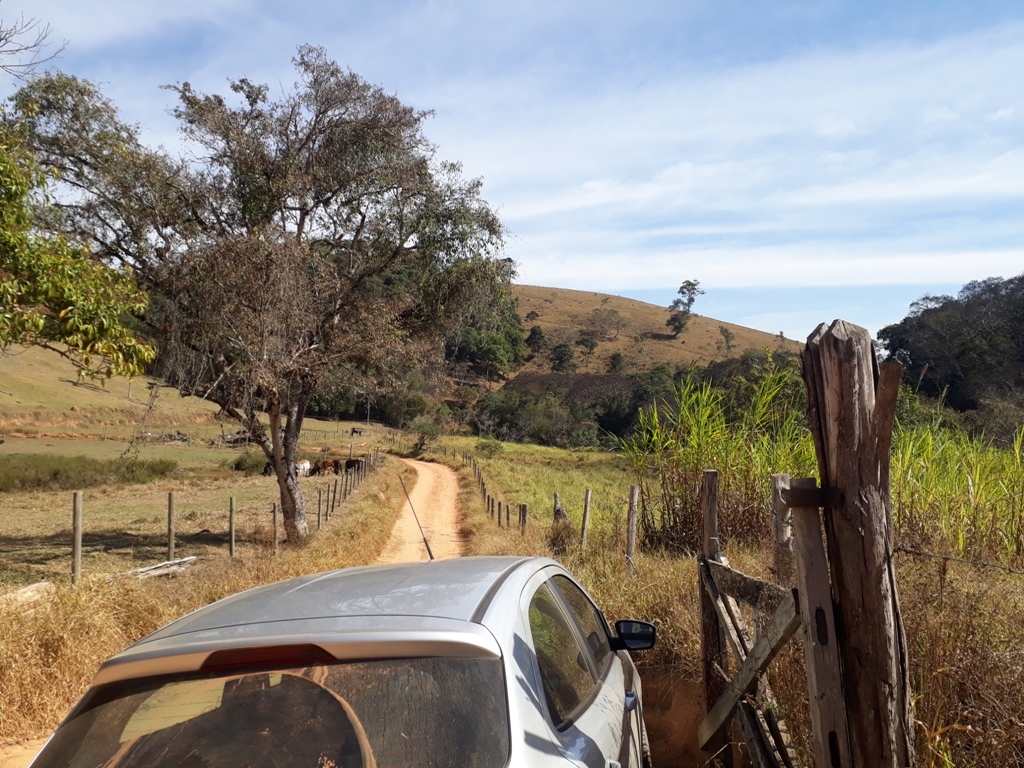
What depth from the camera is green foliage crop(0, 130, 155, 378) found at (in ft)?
25.6

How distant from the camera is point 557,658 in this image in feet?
10.3

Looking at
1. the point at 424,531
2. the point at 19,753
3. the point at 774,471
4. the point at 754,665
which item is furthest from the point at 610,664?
the point at 424,531

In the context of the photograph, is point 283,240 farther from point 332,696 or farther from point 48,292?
point 332,696

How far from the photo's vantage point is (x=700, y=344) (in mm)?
112750

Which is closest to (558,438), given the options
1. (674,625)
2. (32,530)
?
(32,530)

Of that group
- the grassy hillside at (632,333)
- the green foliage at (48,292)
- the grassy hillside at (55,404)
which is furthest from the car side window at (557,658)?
the grassy hillside at (632,333)

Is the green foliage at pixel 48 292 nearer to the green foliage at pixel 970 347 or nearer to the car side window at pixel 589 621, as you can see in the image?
the car side window at pixel 589 621

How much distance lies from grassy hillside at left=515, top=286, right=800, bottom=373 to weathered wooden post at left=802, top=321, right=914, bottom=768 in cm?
8826

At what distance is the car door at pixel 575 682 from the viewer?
8.75 ft

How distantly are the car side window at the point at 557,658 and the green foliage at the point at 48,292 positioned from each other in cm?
646

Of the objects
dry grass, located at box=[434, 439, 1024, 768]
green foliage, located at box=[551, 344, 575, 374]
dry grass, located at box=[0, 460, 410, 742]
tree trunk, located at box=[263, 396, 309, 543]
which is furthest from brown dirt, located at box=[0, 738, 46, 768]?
green foliage, located at box=[551, 344, 575, 374]

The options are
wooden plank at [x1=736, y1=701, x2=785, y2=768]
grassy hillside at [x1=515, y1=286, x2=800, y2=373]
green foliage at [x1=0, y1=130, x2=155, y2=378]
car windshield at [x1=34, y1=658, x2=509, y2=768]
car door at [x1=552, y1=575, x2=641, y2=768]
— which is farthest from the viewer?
grassy hillside at [x1=515, y1=286, x2=800, y2=373]

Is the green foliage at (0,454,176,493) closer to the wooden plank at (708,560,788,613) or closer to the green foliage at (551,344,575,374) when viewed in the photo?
the wooden plank at (708,560,788,613)

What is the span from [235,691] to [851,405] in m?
2.55
